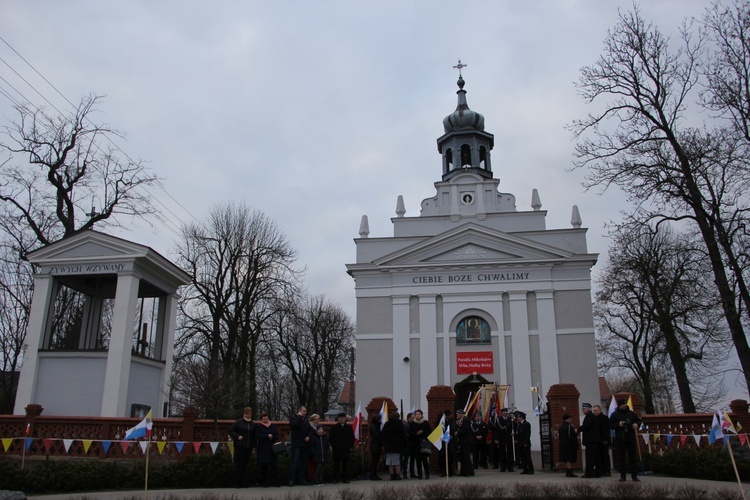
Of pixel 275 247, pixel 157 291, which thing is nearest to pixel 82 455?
pixel 157 291

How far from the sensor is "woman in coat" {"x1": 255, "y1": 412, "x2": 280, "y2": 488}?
41.1ft

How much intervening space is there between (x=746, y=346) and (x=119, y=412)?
1723cm

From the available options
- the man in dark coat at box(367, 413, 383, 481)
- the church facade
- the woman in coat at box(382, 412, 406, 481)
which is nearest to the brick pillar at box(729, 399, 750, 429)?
the woman in coat at box(382, 412, 406, 481)

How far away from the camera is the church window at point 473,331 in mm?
29938

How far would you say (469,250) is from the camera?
31.0 metres

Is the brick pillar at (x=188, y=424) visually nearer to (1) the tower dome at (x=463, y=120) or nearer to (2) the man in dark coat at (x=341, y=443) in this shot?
(2) the man in dark coat at (x=341, y=443)

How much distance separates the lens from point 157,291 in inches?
886

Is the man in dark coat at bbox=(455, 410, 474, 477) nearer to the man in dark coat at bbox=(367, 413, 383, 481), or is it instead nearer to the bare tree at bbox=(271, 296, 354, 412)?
the man in dark coat at bbox=(367, 413, 383, 481)

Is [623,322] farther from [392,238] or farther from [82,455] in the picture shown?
[82,455]

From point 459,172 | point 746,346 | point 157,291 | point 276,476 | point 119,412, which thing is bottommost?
point 276,476

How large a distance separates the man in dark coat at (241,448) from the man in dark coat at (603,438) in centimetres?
729

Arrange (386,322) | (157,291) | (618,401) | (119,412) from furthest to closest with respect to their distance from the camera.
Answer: (386,322) < (157,291) < (119,412) < (618,401)

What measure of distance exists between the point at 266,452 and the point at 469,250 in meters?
20.0

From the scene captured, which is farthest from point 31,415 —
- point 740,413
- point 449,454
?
point 740,413
